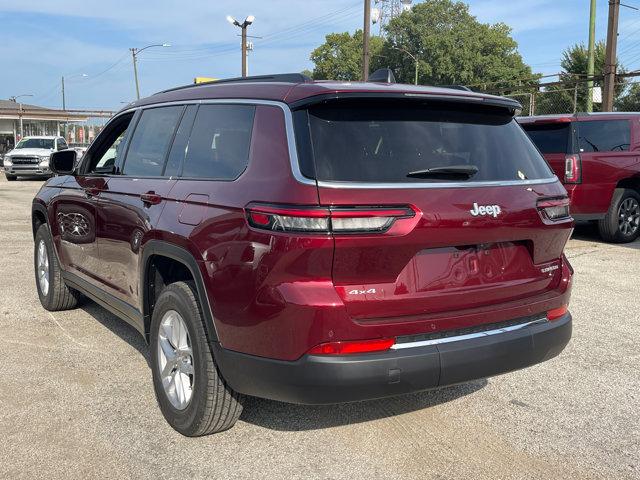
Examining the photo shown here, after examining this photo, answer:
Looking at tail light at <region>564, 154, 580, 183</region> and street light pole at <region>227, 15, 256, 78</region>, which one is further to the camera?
street light pole at <region>227, 15, 256, 78</region>

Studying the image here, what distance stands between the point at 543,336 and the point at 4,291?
5.43m

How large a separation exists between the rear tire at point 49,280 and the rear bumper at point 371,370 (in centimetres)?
309

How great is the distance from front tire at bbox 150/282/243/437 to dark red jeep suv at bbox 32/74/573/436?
1 cm

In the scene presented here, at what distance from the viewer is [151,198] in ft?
11.8

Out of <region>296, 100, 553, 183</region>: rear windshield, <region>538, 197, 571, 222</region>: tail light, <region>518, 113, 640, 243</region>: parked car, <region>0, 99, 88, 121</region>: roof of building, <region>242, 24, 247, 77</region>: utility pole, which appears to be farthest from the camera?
<region>0, 99, 88, 121</region>: roof of building

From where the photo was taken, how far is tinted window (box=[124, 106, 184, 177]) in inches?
149

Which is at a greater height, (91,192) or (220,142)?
(220,142)

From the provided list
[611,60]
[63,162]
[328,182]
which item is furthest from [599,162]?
[611,60]

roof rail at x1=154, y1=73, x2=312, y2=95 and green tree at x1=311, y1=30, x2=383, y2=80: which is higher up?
green tree at x1=311, y1=30, x2=383, y2=80

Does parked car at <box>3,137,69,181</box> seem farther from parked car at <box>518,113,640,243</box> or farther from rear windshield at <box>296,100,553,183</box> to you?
rear windshield at <box>296,100,553,183</box>

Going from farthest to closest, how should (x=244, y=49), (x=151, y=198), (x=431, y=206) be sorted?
(x=244, y=49)
(x=151, y=198)
(x=431, y=206)

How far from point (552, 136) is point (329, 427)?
7.13 meters

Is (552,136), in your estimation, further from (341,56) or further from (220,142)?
(341,56)

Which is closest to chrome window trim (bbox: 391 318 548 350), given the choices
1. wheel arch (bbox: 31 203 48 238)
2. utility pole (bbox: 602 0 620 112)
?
wheel arch (bbox: 31 203 48 238)
